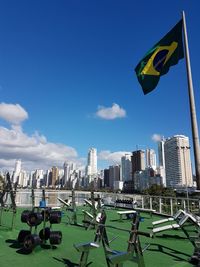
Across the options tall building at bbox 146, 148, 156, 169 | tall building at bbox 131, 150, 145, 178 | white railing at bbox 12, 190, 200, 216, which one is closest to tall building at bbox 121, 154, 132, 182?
tall building at bbox 131, 150, 145, 178

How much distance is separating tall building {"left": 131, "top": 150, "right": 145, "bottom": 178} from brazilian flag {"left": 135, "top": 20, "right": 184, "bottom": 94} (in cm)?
10801

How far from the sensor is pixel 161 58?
807cm

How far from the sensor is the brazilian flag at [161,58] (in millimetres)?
7832

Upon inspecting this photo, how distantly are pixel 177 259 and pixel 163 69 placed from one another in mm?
5066

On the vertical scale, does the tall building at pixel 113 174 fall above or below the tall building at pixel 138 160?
below

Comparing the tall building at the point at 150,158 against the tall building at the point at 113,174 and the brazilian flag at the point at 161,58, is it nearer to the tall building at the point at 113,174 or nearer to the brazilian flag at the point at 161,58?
the tall building at the point at 113,174

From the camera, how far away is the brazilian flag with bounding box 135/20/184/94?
7832 mm

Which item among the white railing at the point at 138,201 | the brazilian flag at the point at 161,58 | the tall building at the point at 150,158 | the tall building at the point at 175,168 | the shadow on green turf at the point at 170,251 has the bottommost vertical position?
the shadow on green turf at the point at 170,251

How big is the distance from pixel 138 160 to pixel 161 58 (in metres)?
111

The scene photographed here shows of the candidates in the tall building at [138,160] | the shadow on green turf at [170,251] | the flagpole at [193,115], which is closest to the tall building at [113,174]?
the tall building at [138,160]

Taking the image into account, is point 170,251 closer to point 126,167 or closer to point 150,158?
point 126,167

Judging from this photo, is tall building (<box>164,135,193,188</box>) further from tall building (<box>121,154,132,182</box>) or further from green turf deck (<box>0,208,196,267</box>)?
tall building (<box>121,154,132,182</box>)

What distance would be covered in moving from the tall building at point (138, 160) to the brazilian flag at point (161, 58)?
108m

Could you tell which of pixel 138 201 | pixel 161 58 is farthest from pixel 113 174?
pixel 161 58
